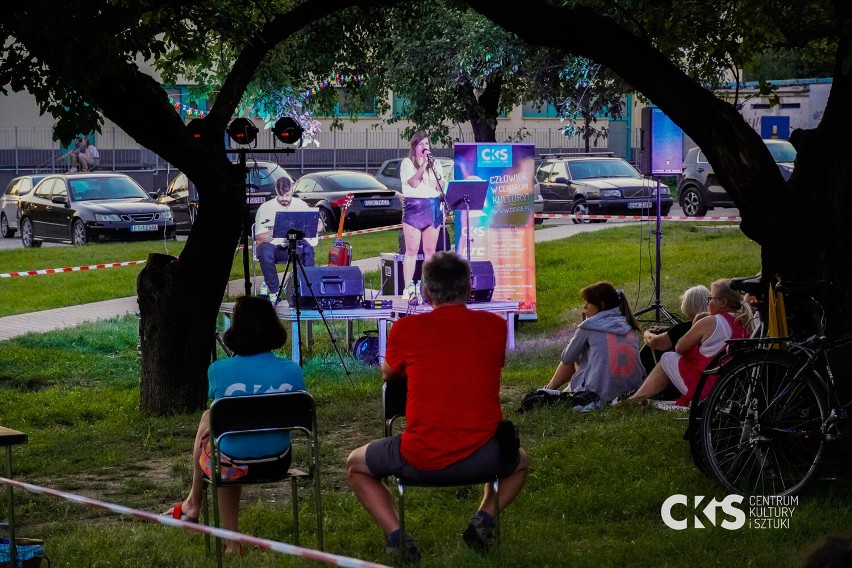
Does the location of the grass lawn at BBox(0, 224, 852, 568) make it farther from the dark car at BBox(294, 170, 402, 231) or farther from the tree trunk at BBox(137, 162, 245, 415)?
the dark car at BBox(294, 170, 402, 231)

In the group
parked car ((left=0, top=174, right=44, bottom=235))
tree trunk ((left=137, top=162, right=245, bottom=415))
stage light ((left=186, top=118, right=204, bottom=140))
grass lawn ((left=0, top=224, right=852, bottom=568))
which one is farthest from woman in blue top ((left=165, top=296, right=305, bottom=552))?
parked car ((left=0, top=174, right=44, bottom=235))

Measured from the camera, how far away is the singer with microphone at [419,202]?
579 inches

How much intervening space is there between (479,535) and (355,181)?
23.9 metres

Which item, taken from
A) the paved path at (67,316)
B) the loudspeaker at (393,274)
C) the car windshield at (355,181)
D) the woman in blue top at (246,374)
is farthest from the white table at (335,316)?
the car windshield at (355,181)

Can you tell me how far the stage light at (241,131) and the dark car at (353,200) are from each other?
15.2 meters

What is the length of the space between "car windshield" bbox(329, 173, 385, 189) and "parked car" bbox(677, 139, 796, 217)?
21.5 feet

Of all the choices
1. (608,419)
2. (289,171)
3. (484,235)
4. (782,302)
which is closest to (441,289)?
(782,302)

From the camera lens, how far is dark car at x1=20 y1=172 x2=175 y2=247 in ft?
84.7

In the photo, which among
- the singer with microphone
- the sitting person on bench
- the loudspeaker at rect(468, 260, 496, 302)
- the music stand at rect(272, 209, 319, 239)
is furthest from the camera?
the sitting person on bench

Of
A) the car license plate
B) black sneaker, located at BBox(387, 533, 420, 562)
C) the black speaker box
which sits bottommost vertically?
black sneaker, located at BBox(387, 533, 420, 562)

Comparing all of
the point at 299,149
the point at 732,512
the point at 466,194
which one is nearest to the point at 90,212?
the point at 466,194

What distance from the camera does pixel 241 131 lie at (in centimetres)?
1192

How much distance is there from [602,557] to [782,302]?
1.95 metres

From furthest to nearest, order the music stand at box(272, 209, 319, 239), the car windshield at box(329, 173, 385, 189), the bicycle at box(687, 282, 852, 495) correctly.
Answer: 1. the car windshield at box(329, 173, 385, 189)
2. the music stand at box(272, 209, 319, 239)
3. the bicycle at box(687, 282, 852, 495)
